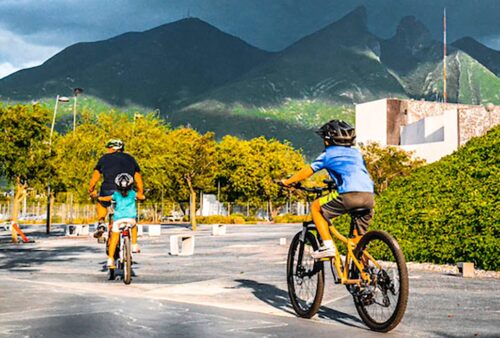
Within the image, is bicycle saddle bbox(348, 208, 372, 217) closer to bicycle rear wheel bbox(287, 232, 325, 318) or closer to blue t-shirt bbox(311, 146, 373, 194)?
blue t-shirt bbox(311, 146, 373, 194)

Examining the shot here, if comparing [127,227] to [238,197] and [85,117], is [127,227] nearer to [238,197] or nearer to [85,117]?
[85,117]

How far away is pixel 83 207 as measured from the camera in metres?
65.9

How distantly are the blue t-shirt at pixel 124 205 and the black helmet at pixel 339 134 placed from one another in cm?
469

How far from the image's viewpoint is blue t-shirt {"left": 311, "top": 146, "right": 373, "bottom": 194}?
6.57 metres

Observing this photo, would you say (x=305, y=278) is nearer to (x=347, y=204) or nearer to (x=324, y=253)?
(x=324, y=253)

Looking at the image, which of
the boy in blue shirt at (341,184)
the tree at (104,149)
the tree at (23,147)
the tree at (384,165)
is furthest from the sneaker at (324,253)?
the tree at (384,165)

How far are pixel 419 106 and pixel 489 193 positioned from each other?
294 feet

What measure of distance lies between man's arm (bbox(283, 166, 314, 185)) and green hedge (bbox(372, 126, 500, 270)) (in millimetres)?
5360

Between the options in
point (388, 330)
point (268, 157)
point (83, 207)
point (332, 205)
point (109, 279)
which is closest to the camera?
point (388, 330)

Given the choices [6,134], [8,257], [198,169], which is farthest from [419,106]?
[8,257]

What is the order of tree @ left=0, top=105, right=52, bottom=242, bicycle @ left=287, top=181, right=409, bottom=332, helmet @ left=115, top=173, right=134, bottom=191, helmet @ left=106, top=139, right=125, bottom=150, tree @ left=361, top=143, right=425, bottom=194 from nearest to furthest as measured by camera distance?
bicycle @ left=287, top=181, right=409, bottom=332 < helmet @ left=115, top=173, right=134, bottom=191 < helmet @ left=106, top=139, right=125, bottom=150 < tree @ left=0, top=105, right=52, bottom=242 < tree @ left=361, top=143, right=425, bottom=194

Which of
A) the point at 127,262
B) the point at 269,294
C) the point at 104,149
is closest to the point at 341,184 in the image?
the point at 269,294

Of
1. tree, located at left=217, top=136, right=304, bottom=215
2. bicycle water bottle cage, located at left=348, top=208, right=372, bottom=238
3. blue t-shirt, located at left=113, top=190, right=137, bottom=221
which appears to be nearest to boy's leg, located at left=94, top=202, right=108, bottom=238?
blue t-shirt, located at left=113, top=190, right=137, bottom=221

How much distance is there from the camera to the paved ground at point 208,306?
611 centimetres
